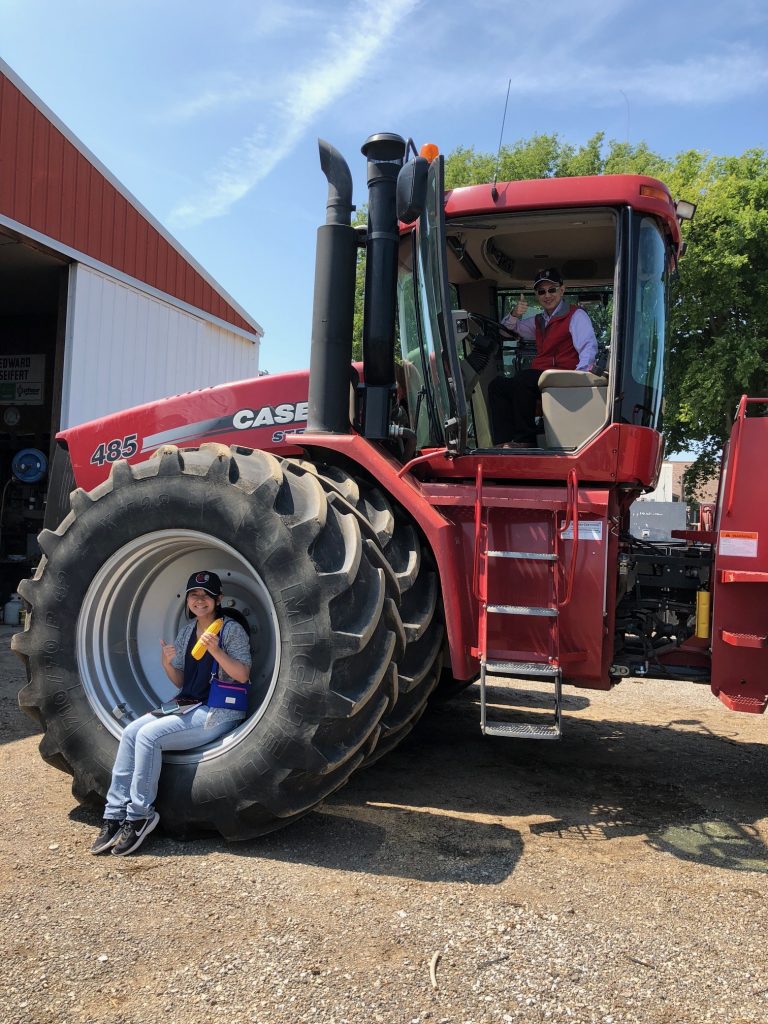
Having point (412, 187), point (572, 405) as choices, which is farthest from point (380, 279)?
point (572, 405)

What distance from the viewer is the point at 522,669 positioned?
3582 millimetres

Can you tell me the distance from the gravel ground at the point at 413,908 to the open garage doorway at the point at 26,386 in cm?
683

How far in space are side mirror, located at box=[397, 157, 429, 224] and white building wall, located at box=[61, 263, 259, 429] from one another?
6.84 meters

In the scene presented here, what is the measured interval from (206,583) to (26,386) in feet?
35.4

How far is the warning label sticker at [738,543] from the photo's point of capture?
3693mm

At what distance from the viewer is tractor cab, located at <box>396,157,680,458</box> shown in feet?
12.5

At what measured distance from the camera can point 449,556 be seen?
3.68 m

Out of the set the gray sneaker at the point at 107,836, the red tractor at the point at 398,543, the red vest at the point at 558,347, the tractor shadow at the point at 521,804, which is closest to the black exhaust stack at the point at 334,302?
the red tractor at the point at 398,543

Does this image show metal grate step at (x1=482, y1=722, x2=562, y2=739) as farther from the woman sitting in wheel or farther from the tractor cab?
the tractor cab

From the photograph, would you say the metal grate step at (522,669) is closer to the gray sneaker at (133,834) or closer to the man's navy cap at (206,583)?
the man's navy cap at (206,583)

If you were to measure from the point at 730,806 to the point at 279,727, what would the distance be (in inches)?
92.0

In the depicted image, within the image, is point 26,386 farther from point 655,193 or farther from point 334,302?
point 655,193

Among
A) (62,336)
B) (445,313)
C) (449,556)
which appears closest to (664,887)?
(449,556)

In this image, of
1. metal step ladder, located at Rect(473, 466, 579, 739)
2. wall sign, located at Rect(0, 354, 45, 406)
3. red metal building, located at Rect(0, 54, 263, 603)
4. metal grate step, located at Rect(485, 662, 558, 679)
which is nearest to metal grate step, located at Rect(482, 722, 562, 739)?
metal step ladder, located at Rect(473, 466, 579, 739)
